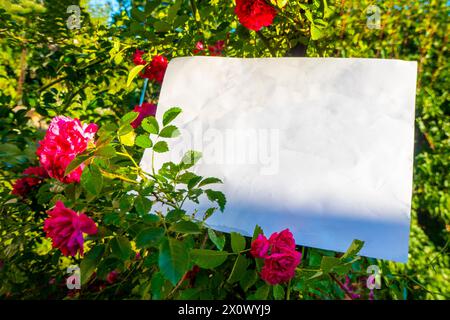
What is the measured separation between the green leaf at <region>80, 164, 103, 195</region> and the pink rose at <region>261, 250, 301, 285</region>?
33 centimetres

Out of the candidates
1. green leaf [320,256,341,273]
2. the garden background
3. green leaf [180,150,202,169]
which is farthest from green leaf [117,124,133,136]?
green leaf [320,256,341,273]

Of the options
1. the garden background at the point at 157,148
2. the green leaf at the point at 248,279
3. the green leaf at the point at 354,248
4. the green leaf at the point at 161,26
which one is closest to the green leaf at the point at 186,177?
the garden background at the point at 157,148

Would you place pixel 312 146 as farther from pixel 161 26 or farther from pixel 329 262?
pixel 161 26

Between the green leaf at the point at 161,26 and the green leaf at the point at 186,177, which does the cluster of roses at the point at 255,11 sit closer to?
the green leaf at the point at 161,26

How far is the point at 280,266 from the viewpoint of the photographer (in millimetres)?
603

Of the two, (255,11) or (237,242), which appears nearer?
(237,242)

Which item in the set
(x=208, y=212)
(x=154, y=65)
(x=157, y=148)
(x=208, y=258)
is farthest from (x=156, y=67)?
(x=208, y=258)

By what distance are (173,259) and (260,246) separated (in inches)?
6.3

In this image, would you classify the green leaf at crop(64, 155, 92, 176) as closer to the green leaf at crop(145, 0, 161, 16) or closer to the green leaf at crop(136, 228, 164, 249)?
the green leaf at crop(136, 228, 164, 249)

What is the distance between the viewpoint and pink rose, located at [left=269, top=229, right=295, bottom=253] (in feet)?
1.98
